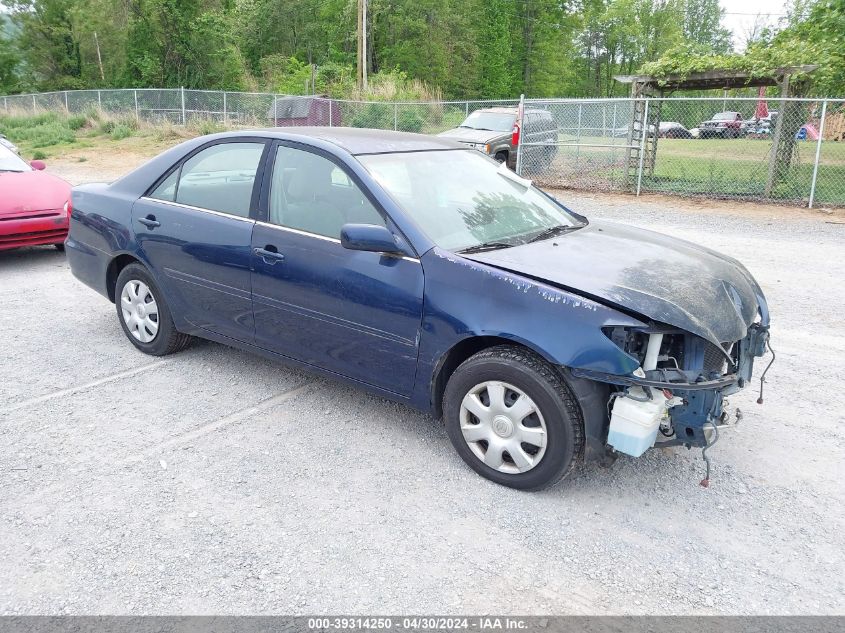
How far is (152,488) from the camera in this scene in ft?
11.3

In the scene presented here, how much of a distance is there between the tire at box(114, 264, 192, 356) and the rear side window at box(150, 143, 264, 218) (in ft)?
2.02

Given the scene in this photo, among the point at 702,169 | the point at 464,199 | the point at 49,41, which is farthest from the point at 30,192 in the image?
the point at 49,41

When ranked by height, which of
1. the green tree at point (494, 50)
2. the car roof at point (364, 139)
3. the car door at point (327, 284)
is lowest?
the car door at point (327, 284)

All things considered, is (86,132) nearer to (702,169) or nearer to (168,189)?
(702,169)

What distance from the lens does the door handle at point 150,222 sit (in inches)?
190

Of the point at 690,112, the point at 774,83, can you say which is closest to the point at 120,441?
the point at 690,112

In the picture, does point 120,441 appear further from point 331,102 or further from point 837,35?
point 331,102

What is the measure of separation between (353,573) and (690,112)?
13962 mm

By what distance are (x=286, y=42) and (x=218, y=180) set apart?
5803cm

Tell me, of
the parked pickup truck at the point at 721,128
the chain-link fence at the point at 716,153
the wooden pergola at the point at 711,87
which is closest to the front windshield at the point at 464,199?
the chain-link fence at the point at 716,153

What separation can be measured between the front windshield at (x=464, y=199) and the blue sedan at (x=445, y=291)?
1 cm

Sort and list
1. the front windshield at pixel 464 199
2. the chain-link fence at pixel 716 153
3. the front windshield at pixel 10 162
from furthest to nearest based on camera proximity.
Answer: the chain-link fence at pixel 716 153 < the front windshield at pixel 10 162 < the front windshield at pixel 464 199

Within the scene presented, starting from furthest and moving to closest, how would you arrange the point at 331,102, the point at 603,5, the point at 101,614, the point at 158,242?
the point at 603,5
the point at 331,102
the point at 158,242
the point at 101,614

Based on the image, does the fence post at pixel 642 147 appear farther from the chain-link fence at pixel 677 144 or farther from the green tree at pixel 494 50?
the green tree at pixel 494 50
